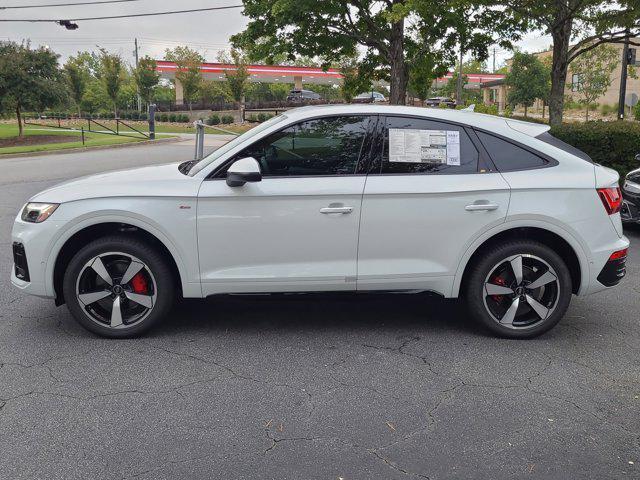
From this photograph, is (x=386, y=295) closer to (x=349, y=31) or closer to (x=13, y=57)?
(x=349, y=31)

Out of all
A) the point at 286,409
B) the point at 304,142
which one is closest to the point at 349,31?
the point at 304,142

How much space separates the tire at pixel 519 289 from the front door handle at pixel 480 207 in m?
0.30

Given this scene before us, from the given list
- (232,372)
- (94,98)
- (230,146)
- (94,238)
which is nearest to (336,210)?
(230,146)

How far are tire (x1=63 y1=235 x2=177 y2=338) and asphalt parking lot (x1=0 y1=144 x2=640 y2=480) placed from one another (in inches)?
6.2

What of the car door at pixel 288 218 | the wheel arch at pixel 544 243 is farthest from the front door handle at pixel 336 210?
the wheel arch at pixel 544 243

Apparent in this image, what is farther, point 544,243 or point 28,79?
point 28,79

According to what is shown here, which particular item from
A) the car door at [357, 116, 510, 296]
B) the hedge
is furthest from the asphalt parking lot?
the hedge

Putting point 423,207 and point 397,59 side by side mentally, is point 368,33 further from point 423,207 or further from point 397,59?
point 423,207

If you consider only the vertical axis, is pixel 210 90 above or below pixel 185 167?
above

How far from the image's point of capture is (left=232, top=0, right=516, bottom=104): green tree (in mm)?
16953

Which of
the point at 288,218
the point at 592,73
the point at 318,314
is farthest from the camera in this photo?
the point at 592,73

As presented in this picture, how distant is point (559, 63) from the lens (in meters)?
15.3

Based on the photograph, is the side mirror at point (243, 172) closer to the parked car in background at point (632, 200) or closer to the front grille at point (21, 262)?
the front grille at point (21, 262)

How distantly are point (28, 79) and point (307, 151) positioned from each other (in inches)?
1270
